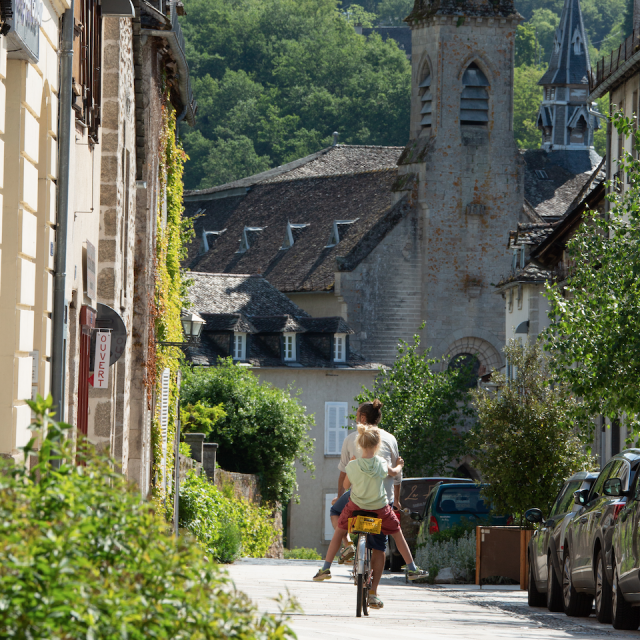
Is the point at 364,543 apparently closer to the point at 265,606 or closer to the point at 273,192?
the point at 265,606

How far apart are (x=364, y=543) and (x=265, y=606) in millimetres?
1073

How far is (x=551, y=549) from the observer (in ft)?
45.2

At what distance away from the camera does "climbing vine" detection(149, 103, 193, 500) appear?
20156mm

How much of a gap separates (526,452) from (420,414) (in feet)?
72.6

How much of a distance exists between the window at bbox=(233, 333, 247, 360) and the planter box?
30.5 m

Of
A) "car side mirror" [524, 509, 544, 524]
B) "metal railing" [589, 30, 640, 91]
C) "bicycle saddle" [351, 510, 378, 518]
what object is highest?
"metal railing" [589, 30, 640, 91]

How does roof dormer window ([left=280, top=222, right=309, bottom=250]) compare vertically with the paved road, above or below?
above

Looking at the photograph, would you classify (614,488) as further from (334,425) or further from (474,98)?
(474,98)

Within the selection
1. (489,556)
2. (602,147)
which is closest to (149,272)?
(489,556)

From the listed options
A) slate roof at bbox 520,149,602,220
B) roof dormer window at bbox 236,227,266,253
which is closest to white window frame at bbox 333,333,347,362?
slate roof at bbox 520,149,602,220

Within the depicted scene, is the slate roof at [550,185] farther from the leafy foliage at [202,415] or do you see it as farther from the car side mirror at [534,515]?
the car side mirror at [534,515]

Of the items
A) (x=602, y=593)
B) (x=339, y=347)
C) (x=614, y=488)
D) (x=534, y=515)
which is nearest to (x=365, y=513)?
(x=614, y=488)

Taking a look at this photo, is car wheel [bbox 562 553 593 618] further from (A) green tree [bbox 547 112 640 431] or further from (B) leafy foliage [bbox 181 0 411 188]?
(B) leafy foliage [bbox 181 0 411 188]

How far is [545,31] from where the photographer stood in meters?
115
